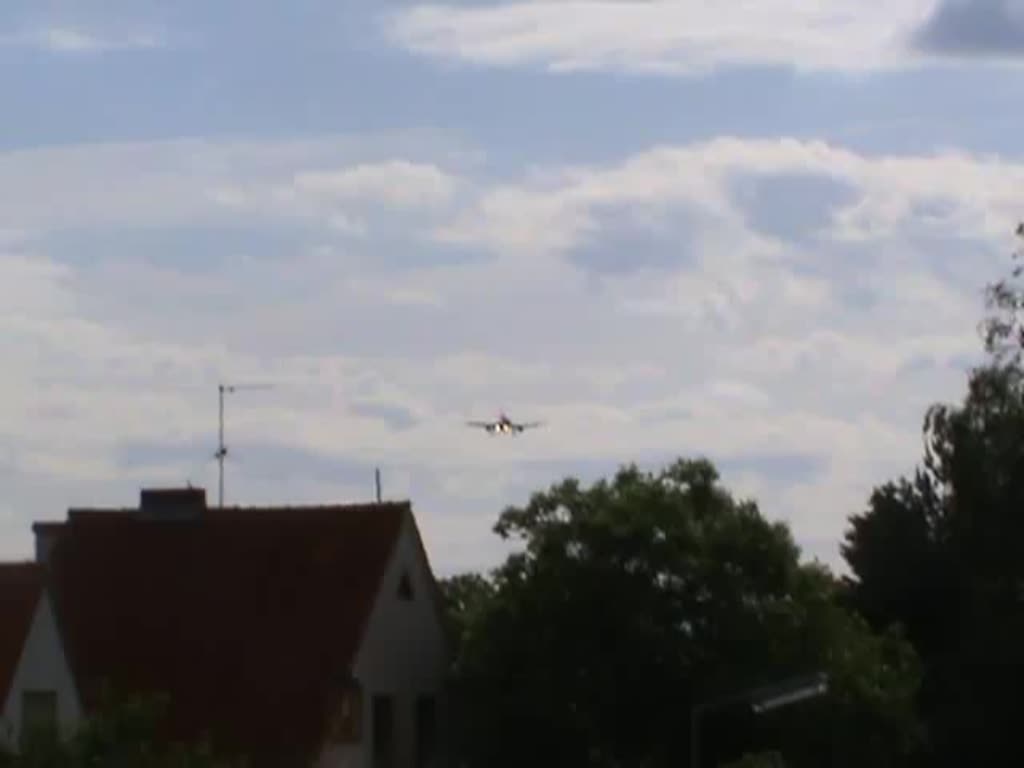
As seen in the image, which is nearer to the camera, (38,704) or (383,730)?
(383,730)

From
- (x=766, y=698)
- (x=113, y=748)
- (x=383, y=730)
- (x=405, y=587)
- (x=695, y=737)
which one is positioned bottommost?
(x=113, y=748)

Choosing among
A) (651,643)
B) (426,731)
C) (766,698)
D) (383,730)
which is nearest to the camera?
(766,698)

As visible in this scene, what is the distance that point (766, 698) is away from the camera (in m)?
46.9

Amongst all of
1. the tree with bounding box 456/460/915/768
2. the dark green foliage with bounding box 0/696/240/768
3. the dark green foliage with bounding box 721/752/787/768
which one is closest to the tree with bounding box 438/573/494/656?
the tree with bounding box 456/460/915/768

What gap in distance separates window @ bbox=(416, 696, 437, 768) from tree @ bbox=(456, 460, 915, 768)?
5.70 feet

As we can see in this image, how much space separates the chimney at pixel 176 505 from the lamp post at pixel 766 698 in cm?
1083

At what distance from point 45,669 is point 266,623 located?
13.1ft

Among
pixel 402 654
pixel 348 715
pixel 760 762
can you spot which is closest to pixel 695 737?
pixel 760 762

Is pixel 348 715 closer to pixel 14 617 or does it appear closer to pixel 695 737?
pixel 14 617

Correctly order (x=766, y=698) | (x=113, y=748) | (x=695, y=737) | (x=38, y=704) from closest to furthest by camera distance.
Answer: (x=113, y=748) → (x=766, y=698) → (x=695, y=737) → (x=38, y=704)

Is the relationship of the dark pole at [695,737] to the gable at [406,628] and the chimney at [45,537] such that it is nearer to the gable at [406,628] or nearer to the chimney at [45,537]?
the gable at [406,628]

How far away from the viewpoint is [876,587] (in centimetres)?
6412

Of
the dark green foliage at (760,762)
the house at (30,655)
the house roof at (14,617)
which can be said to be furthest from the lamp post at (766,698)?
the house roof at (14,617)

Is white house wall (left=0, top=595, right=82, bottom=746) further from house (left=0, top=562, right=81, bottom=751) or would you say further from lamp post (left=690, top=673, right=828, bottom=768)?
lamp post (left=690, top=673, right=828, bottom=768)
